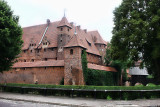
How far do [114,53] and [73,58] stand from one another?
25.1 feet

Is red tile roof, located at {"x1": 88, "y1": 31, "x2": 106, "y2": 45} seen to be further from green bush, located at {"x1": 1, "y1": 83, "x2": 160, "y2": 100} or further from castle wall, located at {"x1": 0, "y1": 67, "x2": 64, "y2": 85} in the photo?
green bush, located at {"x1": 1, "y1": 83, "x2": 160, "y2": 100}

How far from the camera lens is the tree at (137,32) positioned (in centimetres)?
1942

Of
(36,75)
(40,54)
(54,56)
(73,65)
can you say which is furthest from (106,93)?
(40,54)

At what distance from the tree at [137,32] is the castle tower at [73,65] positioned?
6.50 meters

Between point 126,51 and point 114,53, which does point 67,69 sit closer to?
point 114,53

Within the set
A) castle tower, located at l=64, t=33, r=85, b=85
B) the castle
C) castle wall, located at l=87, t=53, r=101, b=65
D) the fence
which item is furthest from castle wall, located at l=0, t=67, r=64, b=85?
the fence

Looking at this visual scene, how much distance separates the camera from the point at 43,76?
31.7 meters

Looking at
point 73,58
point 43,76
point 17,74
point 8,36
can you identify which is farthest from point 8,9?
point 17,74

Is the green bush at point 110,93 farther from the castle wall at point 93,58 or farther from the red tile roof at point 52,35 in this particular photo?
the red tile roof at point 52,35

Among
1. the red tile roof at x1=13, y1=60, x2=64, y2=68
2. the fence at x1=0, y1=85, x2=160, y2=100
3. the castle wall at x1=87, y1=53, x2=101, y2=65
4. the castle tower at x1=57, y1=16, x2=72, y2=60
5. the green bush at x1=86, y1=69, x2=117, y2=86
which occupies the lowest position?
the fence at x1=0, y1=85, x2=160, y2=100

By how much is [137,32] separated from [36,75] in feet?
70.1

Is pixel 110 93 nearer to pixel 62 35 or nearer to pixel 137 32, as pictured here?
pixel 137 32

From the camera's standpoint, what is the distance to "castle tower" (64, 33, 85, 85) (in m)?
27.6

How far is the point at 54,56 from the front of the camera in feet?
118
